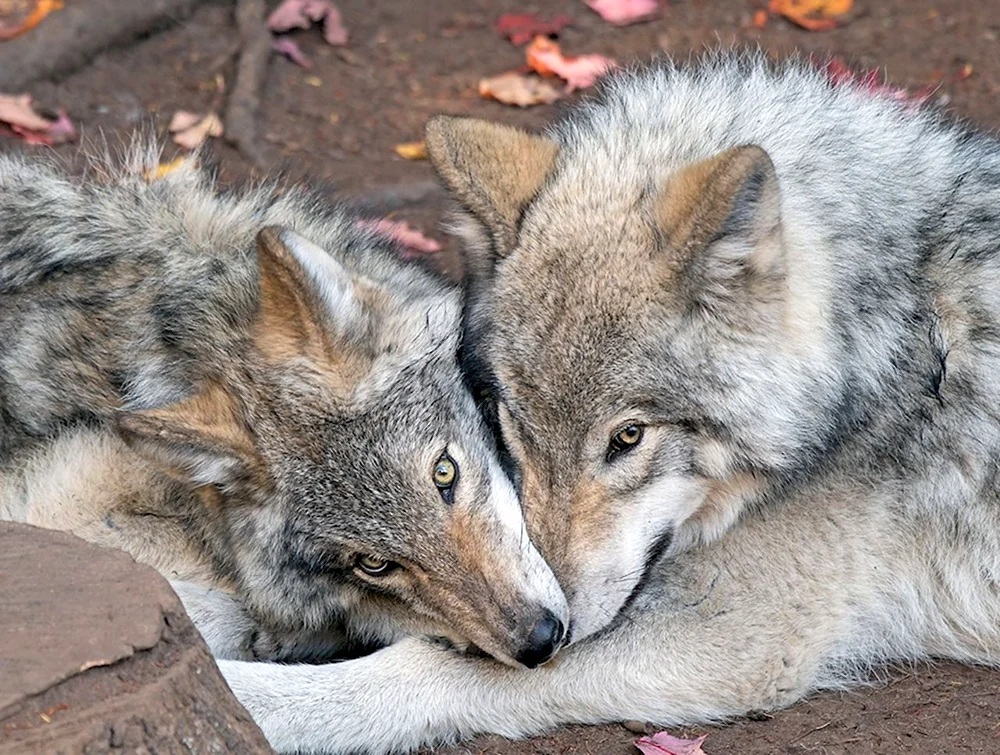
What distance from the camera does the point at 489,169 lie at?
4.72 metres

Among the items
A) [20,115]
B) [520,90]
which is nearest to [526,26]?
[520,90]

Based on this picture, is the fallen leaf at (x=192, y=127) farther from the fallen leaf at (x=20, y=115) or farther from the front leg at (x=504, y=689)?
the front leg at (x=504, y=689)

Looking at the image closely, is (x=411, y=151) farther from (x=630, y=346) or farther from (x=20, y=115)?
(x=630, y=346)

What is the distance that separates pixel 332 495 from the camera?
4402 millimetres

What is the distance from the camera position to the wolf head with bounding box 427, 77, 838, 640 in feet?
14.1

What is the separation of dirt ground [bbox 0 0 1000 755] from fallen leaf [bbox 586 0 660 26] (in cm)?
8

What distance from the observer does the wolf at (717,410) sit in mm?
4371

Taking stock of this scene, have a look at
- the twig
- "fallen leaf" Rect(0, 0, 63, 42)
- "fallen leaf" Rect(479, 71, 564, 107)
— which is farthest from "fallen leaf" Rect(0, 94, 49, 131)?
"fallen leaf" Rect(479, 71, 564, 107)

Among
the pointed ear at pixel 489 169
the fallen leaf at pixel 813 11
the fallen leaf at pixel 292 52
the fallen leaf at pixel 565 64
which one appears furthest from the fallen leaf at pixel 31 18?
the pointed ear at pixel 489 169

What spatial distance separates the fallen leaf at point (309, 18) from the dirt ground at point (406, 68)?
109 millimetres

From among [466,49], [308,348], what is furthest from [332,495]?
[466,49]

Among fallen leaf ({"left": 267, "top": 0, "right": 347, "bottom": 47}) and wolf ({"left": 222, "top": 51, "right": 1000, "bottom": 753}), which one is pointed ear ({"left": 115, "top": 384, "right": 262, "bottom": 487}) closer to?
wolf ({"left": 222, "top": 51, "right": 1000, "bottom": 753})

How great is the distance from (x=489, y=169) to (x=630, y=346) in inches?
34.9

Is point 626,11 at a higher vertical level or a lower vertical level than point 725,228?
lower
